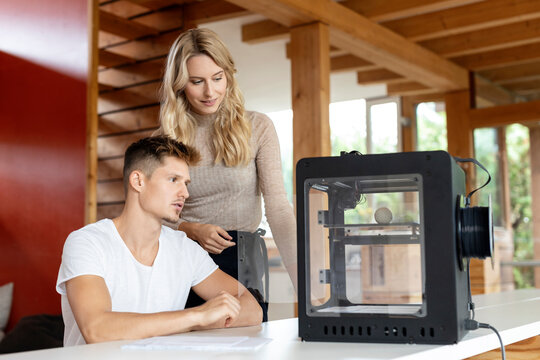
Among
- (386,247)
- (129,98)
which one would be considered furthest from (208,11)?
(386,247)

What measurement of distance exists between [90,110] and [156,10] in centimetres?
146

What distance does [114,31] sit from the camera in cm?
461

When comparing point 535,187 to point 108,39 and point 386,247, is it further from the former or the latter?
point 386,247

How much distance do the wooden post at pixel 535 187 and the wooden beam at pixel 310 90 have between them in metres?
2.14

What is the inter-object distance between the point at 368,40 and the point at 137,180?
2999 millimetres

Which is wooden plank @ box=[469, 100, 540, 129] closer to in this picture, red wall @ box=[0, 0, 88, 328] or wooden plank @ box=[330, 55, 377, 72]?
wooden plank @ box=[330, 55, 377, 72]

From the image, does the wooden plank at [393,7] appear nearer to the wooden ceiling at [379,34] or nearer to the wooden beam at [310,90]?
the wooden ceiling at [379,34]

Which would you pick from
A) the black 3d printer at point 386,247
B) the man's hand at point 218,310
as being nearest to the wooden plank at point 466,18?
the black 3d printer at point 386,247

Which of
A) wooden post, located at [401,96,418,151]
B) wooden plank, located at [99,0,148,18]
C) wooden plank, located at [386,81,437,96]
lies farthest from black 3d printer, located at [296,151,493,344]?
wooden post, located at [401,96,418,151]

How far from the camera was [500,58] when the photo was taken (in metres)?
5.52

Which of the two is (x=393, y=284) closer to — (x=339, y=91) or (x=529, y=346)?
(x=529, y=346)

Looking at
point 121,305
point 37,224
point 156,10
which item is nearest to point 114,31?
point 156,10

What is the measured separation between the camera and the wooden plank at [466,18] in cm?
442

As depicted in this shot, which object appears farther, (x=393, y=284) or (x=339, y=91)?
(x=339, y=91)
